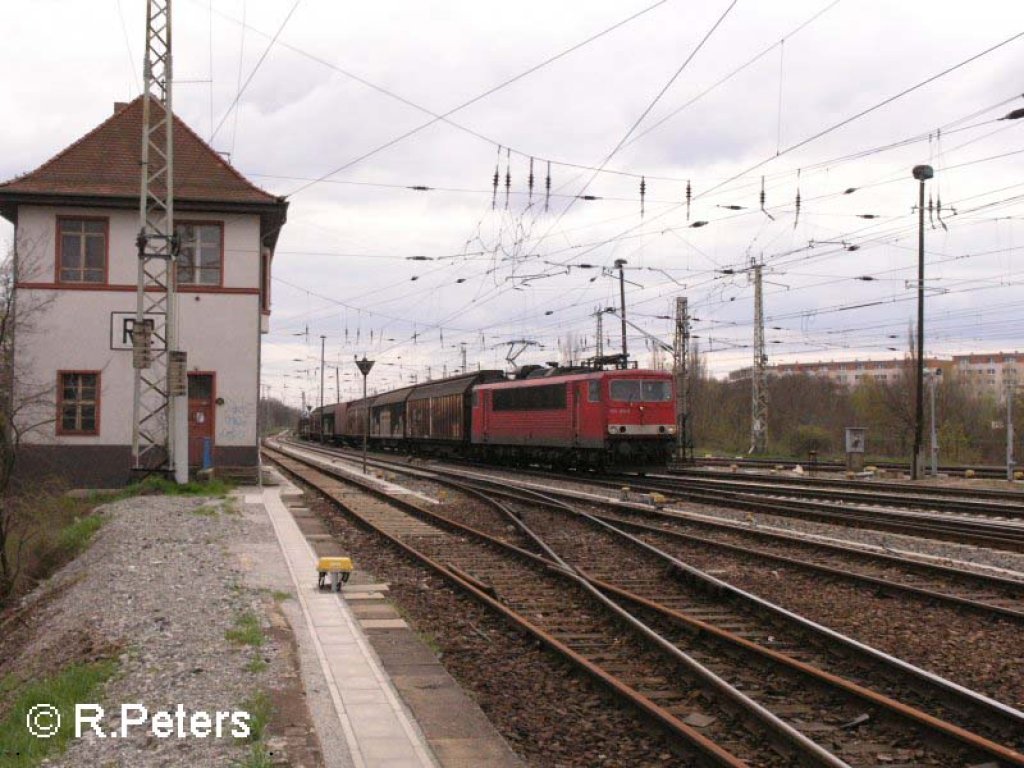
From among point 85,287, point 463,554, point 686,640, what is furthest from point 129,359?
point 686,640

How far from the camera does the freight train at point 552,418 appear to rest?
27453 millimetres

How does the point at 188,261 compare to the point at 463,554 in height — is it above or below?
above

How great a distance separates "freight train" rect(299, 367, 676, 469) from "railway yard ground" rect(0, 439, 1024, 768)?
35.5ft

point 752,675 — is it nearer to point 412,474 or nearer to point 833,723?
point 833,723

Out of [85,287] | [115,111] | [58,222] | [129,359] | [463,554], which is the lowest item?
[463,554]

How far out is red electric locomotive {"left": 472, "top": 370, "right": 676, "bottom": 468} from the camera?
27328mm

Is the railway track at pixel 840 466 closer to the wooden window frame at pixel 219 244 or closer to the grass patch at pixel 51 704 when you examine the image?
the wooden window frame at pixel 219 244

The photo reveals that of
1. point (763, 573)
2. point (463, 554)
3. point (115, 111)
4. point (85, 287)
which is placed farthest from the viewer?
point (115, 111)

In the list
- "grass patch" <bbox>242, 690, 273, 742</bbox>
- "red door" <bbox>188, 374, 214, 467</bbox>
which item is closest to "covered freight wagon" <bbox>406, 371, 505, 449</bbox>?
"red door" <bbox>188, 374, 214, 467</bbox>

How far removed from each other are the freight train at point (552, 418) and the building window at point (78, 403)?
27.4 feet

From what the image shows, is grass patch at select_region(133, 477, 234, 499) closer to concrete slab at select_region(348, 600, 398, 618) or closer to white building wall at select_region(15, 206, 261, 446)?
white building wall at select_region(15, 206, 261, 446)

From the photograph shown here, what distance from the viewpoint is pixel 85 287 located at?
24828 mm

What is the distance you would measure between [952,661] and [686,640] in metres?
2.05

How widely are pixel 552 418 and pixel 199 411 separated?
34.3 ft
